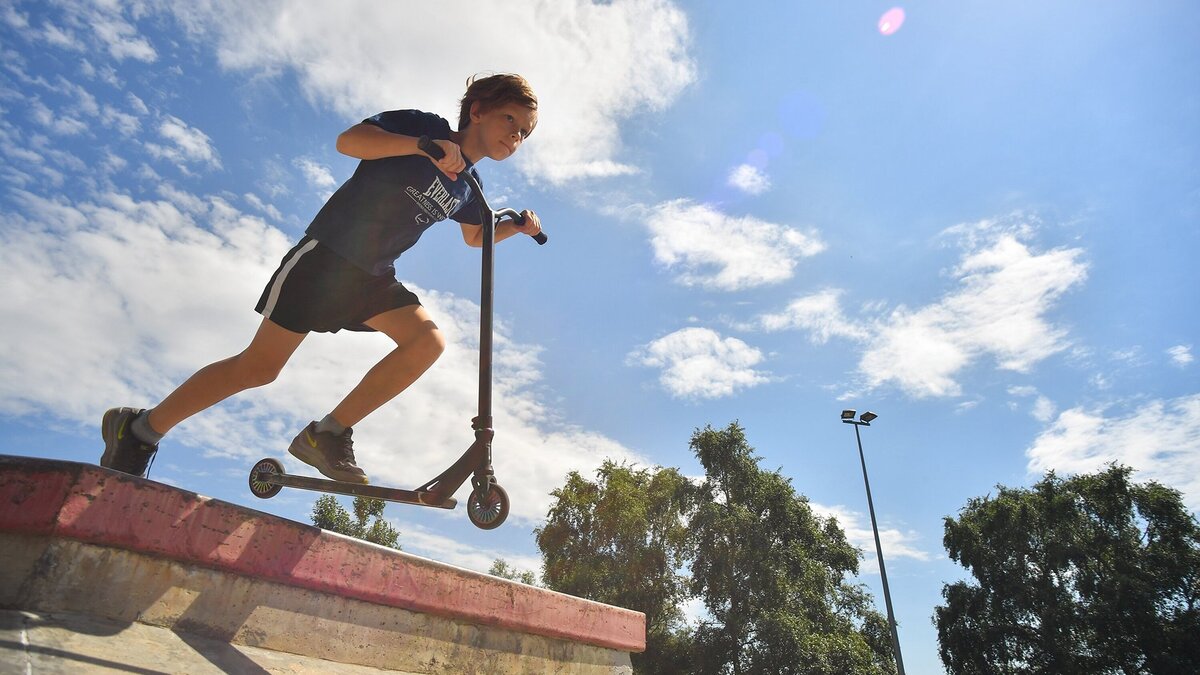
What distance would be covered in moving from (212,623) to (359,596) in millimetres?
529

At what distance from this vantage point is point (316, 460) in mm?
Answer: 3043

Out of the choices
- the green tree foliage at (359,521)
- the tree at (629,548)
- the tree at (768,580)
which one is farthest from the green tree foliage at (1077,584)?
the green tree foliage at (359,521)

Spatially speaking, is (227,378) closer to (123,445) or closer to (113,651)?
(123,445)

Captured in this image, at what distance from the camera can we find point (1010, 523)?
32.8 metres

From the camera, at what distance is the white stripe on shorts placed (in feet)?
9.34

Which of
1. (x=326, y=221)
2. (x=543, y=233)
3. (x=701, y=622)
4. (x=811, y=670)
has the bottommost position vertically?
(x=811, y=670)

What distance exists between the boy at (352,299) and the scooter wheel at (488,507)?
1.85ft

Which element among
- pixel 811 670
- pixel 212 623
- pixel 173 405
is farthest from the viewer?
pixel 811 670

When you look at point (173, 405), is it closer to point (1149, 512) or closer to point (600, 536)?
point (600, 536)

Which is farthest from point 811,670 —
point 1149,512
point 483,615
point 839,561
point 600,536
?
point 483,615

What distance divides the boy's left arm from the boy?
479 millimetres

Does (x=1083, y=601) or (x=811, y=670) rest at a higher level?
(x=1083, y=601)

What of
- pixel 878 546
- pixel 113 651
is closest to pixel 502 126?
pixel 113 651

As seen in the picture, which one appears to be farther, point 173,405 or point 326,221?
point 326,221
